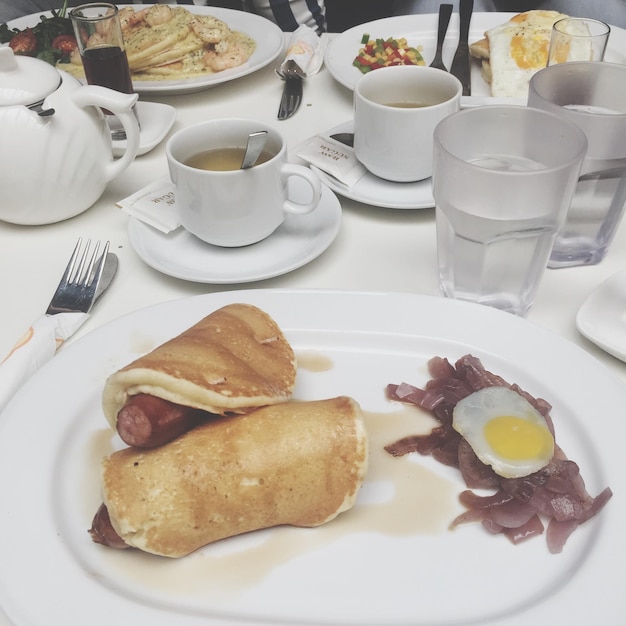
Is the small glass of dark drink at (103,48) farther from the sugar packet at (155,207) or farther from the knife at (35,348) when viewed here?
the knife at (35,348)

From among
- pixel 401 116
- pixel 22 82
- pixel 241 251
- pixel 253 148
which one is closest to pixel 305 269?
pixel 241 251

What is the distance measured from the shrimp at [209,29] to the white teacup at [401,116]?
0.65 metres

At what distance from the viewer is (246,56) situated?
187 centimetres

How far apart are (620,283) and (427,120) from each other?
0.48m

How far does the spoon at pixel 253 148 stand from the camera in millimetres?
1182

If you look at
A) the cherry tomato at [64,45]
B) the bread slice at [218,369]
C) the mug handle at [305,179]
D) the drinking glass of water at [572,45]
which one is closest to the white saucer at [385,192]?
the mug handle at [305,179]

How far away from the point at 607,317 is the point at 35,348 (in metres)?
0.89

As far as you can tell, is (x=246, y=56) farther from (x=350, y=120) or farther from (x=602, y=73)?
(x=602, y=73)

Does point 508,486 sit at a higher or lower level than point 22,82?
lower

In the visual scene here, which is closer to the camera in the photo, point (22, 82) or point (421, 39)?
point (22, 82)

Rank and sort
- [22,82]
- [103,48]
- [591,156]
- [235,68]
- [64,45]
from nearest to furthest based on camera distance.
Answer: [591,156], [22,82], [103,48], [235,68], [64,45]

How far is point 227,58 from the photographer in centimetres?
184

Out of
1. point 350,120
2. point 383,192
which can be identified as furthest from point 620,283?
point 350,120

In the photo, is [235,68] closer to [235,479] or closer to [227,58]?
[227,58]
